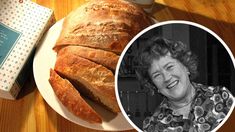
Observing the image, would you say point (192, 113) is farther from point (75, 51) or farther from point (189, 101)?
point (75, 51)

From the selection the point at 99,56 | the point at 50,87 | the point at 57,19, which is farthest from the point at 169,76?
the point at 57,19

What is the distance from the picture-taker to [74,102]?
638 mm

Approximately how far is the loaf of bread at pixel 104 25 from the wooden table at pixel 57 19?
0.39 feet

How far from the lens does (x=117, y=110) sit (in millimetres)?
665

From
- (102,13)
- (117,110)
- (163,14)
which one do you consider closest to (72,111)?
(117,110)

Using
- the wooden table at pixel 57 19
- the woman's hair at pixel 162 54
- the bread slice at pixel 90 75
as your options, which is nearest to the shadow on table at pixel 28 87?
the wooden table at pixel 57 19

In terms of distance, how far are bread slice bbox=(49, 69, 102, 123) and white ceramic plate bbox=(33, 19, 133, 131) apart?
0.05ft

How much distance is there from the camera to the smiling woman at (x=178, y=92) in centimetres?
52

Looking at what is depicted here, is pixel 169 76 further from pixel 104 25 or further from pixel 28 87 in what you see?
pixel 28 87

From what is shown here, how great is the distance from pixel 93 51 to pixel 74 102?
93 millimetres

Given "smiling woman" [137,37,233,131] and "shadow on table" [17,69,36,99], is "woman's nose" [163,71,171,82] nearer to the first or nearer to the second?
"smiling woman" [137,37,233,131]

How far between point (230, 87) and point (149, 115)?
0.41 ft

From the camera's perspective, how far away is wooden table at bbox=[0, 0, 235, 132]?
27.5 inches

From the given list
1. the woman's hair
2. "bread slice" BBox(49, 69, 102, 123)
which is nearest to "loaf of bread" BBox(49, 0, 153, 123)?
"bread slice" BBox(49, 69, 102, 123)
